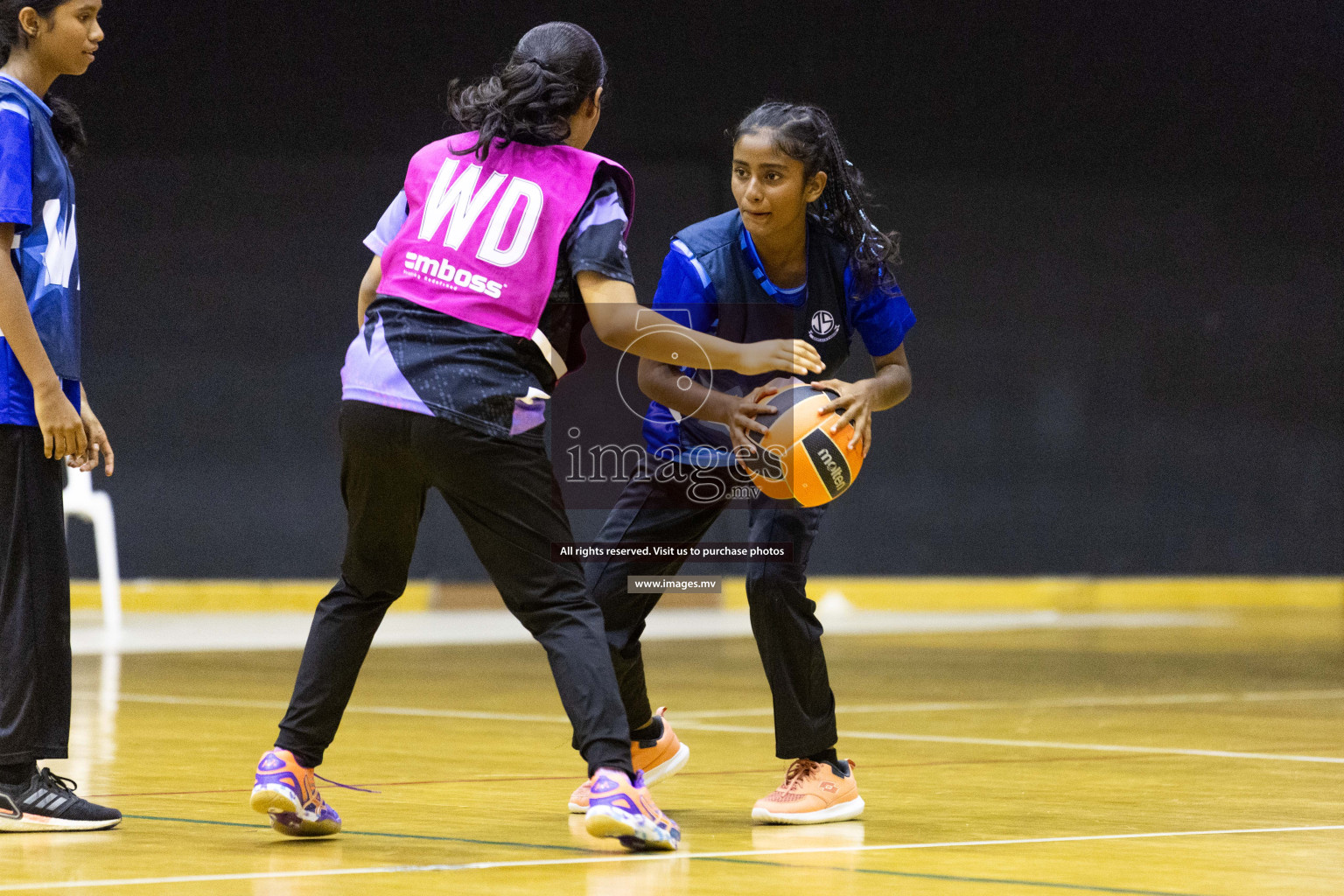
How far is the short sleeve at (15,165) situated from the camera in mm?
3600

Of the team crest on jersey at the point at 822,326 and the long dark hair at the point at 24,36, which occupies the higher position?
the long dark hair at the point at 24,36

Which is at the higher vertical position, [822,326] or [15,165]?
[15,165]

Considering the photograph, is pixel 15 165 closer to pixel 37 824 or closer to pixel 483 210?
pixel 483 210

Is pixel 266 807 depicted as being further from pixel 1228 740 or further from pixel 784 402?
pixel 1228 740

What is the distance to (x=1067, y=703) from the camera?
679 cm

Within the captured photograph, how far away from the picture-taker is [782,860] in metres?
3.34

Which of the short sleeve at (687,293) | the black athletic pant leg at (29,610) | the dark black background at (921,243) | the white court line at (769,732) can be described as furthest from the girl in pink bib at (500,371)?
the dark black background at (921,243)

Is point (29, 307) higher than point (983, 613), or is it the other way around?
point (29, 307)

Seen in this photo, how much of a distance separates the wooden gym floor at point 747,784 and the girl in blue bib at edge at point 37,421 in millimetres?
203

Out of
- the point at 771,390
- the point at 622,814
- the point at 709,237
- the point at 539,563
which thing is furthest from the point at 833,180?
the point at 622,814

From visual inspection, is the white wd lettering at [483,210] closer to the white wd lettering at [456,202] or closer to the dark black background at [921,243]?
the white wd lettering at [456,202]

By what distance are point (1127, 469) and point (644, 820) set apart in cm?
1092

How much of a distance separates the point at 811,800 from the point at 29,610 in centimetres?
163

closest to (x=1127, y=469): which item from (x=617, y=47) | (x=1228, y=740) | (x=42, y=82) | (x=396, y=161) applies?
(x=617, y=47)
